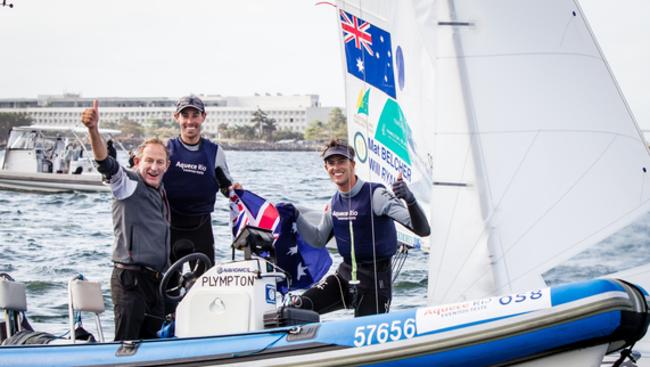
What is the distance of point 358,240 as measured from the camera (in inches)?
250

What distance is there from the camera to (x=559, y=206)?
5.71m

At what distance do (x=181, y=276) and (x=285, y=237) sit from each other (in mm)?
938

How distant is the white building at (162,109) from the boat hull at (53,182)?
2013 inches

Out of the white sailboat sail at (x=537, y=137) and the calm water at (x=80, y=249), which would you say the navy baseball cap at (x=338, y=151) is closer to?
the white sailboat sail at (x=537, y=137)

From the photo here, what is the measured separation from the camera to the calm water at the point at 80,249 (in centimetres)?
563

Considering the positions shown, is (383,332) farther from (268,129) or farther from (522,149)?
(268,129)

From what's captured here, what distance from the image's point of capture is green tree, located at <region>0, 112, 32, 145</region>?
7644 cm

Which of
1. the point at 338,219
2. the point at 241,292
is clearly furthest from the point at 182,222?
the point at 241,292

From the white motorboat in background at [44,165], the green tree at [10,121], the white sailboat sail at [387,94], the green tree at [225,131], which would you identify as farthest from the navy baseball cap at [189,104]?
the green tree at [225,131]

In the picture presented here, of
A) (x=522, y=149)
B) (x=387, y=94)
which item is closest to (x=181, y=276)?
(x=522, y=149)

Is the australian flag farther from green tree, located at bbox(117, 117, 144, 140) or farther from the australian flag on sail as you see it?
green tree, located at bbox(117, 117, 144, 140)

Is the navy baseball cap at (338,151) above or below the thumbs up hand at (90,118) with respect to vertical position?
below

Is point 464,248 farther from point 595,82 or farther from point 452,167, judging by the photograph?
point 595,82

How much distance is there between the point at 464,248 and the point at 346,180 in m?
0.77
